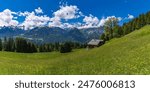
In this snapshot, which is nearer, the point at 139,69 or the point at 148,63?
the point at 139,69

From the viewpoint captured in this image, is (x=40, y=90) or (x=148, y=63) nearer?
(x=40, y=90)

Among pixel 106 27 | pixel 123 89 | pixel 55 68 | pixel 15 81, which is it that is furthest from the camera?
pixel 106 27

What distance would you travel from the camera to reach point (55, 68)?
76.7ft

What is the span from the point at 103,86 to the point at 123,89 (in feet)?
2.81

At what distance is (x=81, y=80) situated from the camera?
15.1 metres

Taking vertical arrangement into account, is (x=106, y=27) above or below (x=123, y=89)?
above

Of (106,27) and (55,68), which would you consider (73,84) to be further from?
(106,27)

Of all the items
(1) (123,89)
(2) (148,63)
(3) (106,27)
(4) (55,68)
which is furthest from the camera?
(3) (106,27)

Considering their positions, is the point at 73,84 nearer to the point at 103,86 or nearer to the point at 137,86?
the point at 103,86

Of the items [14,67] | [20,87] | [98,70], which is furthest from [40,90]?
[14,67]

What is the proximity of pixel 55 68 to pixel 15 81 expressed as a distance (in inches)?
334

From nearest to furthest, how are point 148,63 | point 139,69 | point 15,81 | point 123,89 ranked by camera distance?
point 123,89, point 15,81, point 139,69, point 148,63

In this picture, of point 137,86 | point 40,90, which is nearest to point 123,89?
point 137,86

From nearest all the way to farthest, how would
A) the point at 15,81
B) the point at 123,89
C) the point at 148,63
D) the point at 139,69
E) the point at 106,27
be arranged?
the point at 123,89 < the point at 15,81 < the point at 139,69 < the point at 148,63 < the point at 106,27
